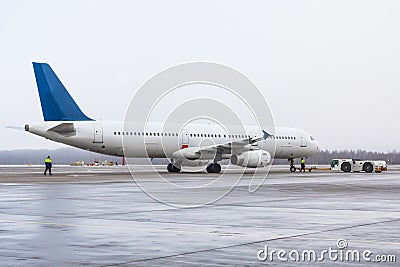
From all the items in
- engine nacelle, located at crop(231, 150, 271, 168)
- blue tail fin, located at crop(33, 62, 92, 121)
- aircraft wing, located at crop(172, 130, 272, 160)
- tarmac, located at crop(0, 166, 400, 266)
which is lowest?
tarmac, located at crop(0, 166, 400, 266)

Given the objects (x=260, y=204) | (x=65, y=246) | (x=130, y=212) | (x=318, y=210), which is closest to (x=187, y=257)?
(x=65, y=246)

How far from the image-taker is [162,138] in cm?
4838

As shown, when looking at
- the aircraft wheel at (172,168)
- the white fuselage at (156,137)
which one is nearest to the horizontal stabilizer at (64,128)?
the white fuselage at (156,137)

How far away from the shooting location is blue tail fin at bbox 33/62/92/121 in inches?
1745

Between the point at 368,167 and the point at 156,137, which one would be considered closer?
the point at 156,137

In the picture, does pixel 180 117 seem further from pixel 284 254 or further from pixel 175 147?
pixel 284 254

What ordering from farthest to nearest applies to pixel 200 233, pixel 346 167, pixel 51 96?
pixel 346 167
pixel 51 96
pixel 200 233

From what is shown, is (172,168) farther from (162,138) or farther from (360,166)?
(360,166)

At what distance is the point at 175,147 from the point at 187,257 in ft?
132

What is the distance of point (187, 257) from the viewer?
9273 mm

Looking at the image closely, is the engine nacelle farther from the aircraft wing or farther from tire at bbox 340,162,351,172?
tire at bbox 340,162,351,172

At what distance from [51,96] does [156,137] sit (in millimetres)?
8333

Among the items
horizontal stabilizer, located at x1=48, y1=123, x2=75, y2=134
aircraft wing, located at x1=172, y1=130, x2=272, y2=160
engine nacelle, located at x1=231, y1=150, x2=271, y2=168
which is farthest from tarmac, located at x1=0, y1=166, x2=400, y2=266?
aircraft wing, located at x1=172, y1=130, x2=272, y2=160

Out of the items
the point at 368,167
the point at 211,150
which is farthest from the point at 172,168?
the point at 368,167
